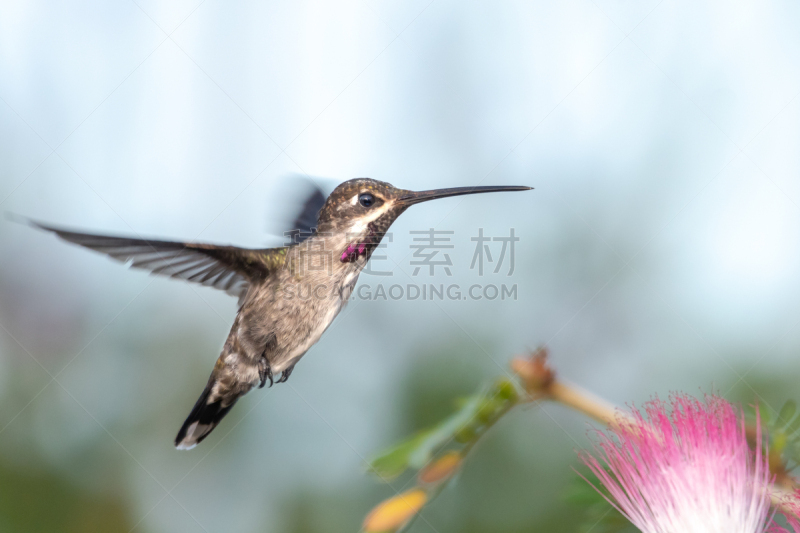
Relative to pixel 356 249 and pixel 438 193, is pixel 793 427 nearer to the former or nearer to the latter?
pixel 438 193

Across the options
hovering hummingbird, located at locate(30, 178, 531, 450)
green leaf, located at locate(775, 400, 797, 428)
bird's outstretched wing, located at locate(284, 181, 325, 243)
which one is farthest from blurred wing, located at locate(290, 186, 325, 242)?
green leaf, located at locate(775, 400, 797, 428)

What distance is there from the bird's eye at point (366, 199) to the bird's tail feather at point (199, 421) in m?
0.75

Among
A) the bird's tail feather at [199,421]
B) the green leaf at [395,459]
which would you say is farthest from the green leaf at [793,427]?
the bird's tail feather at [199,421]

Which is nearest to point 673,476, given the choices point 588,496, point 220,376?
point 588,496

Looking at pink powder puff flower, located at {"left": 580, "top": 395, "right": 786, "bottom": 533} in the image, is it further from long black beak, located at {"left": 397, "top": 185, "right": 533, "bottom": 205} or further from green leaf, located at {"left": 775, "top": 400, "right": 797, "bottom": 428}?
long black beak, located at {"left": 397, "top": 185, "right": 533, "bottom": 205}

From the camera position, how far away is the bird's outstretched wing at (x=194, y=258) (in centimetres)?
135

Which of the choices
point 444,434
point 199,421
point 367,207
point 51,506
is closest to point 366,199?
point 367,207

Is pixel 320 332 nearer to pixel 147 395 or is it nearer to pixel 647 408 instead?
pixel 647 408

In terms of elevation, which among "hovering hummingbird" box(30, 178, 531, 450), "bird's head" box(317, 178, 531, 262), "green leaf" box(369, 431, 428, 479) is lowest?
"green leaf" box(369, 431, 428, 479)

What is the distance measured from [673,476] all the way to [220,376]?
4.15 ft

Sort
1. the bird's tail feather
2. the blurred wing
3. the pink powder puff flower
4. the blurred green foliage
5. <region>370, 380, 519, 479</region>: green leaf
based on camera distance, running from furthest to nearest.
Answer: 1. the blurred green foliage
2. the blurred wing
3. the bird's tail feather
4. <region>370, 380, 519, 479</region>: green leaf
5. the pink powder puff flower

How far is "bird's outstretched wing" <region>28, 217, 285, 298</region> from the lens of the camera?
135 cm

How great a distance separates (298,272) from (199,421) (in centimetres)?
61

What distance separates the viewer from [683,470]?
140 cm
